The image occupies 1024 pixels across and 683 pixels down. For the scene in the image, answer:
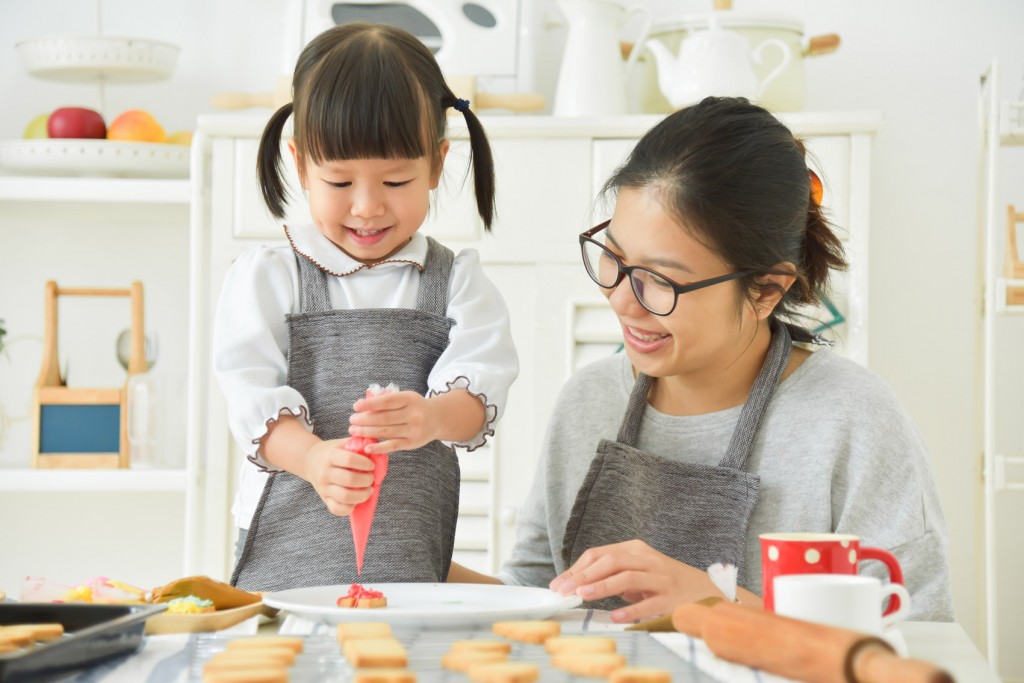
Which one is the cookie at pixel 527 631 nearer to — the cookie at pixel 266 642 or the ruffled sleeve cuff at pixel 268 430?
the cookie at pixel 266 642

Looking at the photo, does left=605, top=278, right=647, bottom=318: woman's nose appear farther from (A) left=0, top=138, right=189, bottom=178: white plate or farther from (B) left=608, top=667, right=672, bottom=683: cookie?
(A) left=0, top=138, right=189, bottom=178: white plate

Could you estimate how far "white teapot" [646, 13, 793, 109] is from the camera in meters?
2.12

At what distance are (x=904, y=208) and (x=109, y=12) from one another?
1808 mm

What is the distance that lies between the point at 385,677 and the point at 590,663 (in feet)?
0.40

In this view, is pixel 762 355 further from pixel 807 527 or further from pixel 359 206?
pixel 359 206

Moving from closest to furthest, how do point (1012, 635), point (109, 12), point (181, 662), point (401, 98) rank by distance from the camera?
point (181, 662)
point (401, 98)
point (1012, 635)
point (109, 12)

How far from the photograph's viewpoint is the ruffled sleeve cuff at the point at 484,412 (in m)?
1.17

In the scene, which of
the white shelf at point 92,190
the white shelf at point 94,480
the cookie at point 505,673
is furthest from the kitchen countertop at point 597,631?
the white shelf at point 92,190

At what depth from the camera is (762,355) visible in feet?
4.46

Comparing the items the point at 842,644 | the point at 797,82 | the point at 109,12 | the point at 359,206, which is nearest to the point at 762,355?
the point at 359,206

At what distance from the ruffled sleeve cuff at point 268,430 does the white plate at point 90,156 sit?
1.38 metres

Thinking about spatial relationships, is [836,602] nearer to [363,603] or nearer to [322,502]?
[363,603]

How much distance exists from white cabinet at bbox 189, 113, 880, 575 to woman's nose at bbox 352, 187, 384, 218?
1007mm

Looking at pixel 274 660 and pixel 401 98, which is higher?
pixel 401 98
